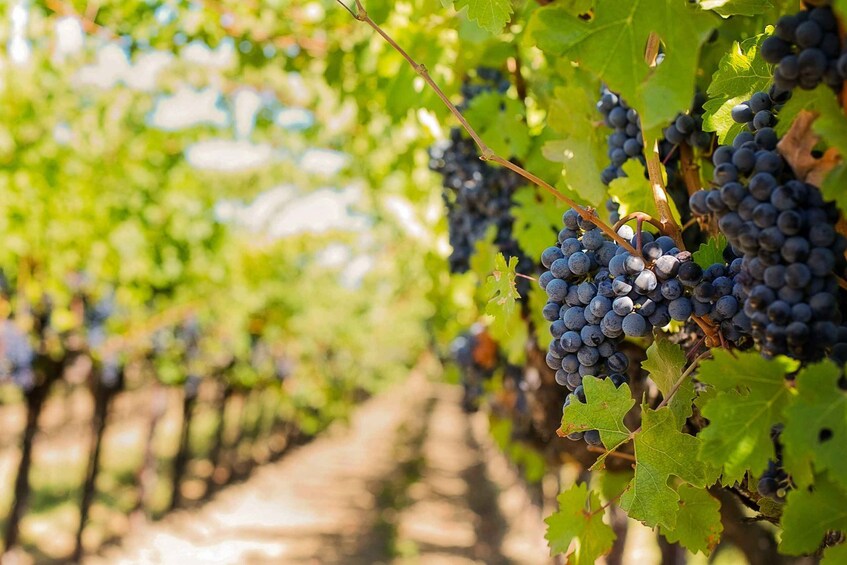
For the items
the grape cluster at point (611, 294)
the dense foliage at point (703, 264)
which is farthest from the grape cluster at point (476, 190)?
the grape cluster at point (611, 294)

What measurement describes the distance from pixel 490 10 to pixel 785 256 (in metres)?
0.74

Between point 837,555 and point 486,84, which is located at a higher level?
point 486,84

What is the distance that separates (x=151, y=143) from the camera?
Answer: 7.03 metres

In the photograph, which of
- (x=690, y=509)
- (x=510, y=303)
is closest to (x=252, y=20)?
(x=510, y=303)

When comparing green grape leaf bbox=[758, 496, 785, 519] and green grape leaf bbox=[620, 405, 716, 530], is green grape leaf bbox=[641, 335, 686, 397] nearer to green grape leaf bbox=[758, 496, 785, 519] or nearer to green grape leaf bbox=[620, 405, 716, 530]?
green grape leaf bbox=[620, 405, 716, 530]

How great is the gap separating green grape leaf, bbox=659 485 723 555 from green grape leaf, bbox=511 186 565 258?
102 cm

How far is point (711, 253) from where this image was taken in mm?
1270

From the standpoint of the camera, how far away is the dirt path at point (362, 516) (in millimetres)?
11508

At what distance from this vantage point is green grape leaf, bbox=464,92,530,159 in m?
2.45

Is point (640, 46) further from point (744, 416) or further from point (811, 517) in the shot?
point (811, 517)

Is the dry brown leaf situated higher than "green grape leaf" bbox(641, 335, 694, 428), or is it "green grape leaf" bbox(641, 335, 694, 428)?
the dry brown leaf

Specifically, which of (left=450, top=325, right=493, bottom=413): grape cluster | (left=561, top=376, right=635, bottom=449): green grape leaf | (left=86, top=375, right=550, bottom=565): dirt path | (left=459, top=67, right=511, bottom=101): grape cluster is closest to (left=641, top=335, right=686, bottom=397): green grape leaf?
(left=561, top=376, right=635, bottom=449): green grape leaf

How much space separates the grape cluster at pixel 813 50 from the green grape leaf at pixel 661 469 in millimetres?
561

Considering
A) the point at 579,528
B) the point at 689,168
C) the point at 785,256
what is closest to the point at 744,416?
the point at 785,256
